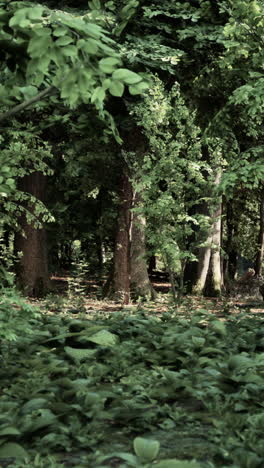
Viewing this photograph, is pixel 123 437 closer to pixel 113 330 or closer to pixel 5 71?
pixel 5 71

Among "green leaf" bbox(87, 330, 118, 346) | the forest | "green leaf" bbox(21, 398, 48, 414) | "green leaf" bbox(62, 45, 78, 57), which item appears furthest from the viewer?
"green leaf" bbox(87, 330, 118, 346)

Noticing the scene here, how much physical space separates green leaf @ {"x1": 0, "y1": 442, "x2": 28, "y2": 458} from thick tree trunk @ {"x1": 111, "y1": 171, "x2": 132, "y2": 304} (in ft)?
40.7

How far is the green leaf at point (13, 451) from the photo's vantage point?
3934 mm

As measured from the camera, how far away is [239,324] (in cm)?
976

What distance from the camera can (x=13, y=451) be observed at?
396 centimetres

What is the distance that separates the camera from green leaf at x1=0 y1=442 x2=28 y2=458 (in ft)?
12.9

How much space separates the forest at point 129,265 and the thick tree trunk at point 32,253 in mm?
39

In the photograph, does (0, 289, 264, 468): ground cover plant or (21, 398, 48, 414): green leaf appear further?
(21, 398, 48, 414): green leaf

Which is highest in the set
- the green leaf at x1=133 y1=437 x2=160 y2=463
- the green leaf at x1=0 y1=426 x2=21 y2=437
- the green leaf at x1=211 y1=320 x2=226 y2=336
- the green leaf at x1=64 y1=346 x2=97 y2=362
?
the green leaf at x1=211 y1=320 x2=226 y2=336

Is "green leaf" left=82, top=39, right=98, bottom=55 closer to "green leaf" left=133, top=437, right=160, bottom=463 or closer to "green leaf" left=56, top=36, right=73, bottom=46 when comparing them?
"green leaf" left=56, top=36, right=73, bottom=46

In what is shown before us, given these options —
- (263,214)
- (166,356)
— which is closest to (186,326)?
(166,356)

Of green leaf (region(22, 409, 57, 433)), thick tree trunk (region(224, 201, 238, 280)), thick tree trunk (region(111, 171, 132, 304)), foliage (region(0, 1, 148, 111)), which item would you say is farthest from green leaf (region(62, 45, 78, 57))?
thick tree trunk (region(224, 201, 238, 280))

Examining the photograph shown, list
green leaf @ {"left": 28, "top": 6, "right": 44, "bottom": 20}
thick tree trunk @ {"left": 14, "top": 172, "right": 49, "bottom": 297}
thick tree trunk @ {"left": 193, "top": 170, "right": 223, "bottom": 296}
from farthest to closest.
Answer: thick tree trunk @ {"left": 193, "top": 170, "right": 223, "bottom": 296}
thick tree trunk @ {"left": 14, "top": 172, "right": 49, "bottom": 297}
green leaf @ {"left": 28, "top": 6, "right": 44, "bottom": 20}

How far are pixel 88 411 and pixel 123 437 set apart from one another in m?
0.43
